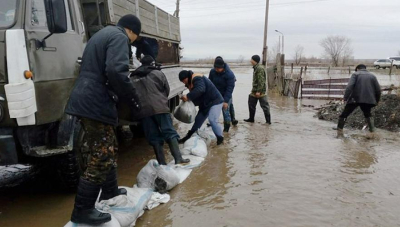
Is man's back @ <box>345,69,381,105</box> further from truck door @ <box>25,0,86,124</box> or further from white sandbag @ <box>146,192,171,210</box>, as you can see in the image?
truck door @ <box>25,0,86,124</box>

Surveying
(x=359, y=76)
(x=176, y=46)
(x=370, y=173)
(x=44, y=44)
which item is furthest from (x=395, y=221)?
(x=176, y=46)

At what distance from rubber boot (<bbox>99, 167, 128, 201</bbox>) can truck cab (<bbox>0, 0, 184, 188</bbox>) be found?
0.86 ft

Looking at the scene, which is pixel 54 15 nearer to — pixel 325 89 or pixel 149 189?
pixel 149 189

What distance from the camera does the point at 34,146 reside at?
308 cm

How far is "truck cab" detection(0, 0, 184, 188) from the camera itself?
2812 mm

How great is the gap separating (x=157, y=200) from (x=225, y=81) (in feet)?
14.1

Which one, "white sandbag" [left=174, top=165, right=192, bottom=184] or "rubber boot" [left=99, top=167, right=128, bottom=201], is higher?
"rubber boot" [left=99, top=167, right=128, bottom=201]

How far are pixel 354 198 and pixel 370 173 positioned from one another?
1.13 m

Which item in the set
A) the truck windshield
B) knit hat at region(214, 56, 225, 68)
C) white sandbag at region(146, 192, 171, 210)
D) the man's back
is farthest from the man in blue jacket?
the truck windshield

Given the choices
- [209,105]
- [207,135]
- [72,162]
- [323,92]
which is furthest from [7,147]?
[323,92]

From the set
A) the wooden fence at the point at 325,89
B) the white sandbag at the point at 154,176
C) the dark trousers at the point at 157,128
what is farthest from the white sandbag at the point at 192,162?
the wooden fence at the point at 325,89

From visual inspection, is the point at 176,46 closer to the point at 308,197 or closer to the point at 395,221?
the point at 308,197

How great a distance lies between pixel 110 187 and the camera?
3.11 metres

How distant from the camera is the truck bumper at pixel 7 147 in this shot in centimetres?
288
